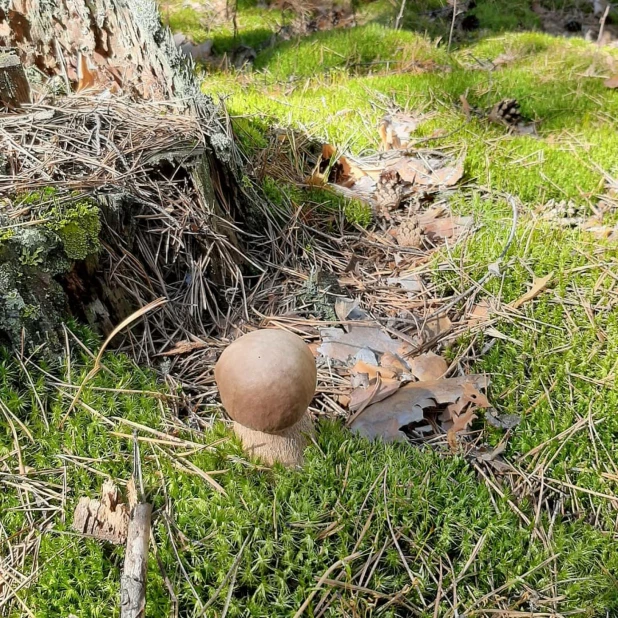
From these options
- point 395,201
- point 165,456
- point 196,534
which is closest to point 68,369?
point 165,456

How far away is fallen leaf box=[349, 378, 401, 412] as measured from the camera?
2.19 m

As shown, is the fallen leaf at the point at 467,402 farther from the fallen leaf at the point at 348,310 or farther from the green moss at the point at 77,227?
the green moss at the point at 77,227

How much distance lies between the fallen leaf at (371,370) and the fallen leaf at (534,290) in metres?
0.79

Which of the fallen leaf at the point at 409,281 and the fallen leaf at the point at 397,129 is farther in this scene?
the fallen leaf at the point at 397,129

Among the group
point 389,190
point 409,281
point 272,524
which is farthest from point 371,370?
point 389,190

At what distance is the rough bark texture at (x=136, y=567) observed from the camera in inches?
55.2

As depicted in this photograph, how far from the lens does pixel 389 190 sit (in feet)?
11.4

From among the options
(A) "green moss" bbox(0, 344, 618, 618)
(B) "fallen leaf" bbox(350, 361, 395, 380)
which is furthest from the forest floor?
(B) "fallen leaf" bbox(350, 361, 395, 380)

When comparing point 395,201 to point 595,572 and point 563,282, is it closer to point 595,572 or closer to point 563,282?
point 563,282

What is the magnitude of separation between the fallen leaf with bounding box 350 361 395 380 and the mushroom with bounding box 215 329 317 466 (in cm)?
54

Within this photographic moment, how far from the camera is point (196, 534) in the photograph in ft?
5.41

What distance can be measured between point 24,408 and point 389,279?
1.79 m

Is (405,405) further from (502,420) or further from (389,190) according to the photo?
(389,190)

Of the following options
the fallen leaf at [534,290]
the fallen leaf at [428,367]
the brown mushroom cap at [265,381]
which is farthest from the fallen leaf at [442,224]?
the brown mushroom cap at [265,381]
